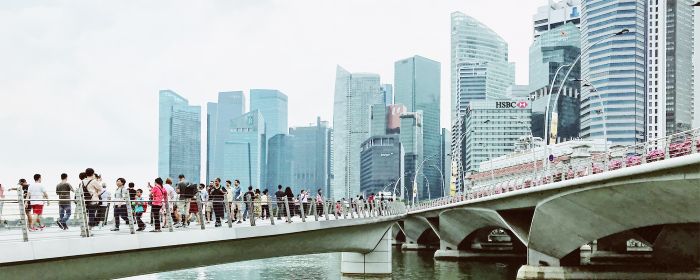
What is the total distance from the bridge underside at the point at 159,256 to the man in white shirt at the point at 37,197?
1.40m

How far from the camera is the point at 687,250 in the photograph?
141ft

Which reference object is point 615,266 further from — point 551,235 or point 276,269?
point 276,269

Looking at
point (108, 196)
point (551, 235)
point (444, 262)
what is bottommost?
point (444, 262)

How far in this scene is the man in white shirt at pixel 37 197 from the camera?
51.0 ft

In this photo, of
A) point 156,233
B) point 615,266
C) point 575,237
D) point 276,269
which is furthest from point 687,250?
point 156,233

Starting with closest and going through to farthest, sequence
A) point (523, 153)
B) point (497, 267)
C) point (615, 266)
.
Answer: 1. point (615, 266)
2. point (497, 267)
3. point (523, 153)

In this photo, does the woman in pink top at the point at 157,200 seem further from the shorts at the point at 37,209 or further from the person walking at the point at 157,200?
the shorts at the point at 37,209

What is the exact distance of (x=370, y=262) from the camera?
1487 inches

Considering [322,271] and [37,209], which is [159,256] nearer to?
[37,209]

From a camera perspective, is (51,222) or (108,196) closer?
(51,222)

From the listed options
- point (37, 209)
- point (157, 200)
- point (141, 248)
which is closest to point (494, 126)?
point (157, 200)

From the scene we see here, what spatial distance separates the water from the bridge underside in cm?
1292

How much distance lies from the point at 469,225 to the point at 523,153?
69347mm

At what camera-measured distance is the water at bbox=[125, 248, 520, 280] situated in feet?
145
